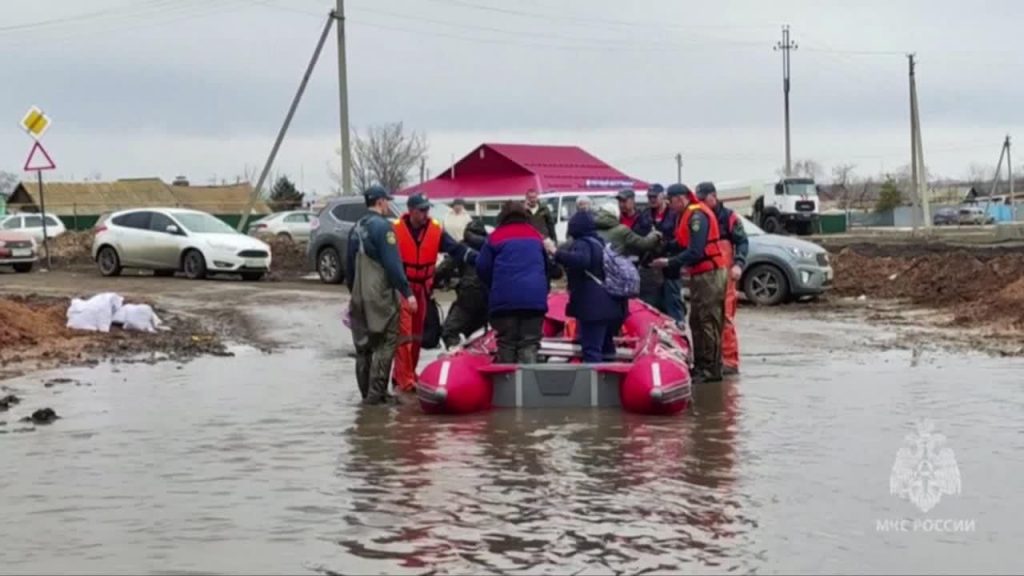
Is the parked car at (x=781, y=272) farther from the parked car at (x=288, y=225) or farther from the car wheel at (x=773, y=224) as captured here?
the car wheel at (x=773, y=224)

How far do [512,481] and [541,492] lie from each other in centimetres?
39

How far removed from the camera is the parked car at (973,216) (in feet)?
244

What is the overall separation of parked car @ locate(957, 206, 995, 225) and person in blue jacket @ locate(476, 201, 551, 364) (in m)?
65.6

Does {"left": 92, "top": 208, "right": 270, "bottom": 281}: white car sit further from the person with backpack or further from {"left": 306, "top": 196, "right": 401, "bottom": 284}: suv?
the person with backpack

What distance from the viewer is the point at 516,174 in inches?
1864

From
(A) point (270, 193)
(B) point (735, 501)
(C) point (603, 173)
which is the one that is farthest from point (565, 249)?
(A) point (270, 193)

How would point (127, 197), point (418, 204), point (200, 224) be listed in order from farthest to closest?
point (127, 197), point (200, 224), point (418, 204)

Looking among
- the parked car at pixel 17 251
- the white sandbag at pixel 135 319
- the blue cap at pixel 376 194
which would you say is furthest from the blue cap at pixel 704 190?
the parked car at pixel 17 251

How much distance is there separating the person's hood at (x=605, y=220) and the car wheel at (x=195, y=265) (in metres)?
13.1

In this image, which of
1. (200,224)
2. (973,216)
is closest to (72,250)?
(200,224)

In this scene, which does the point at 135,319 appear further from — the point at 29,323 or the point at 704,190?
the point at 704,190

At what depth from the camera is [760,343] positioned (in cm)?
1631

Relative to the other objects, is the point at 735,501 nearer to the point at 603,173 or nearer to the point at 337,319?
the point at 337,319

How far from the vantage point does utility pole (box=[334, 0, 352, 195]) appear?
1465 inches
